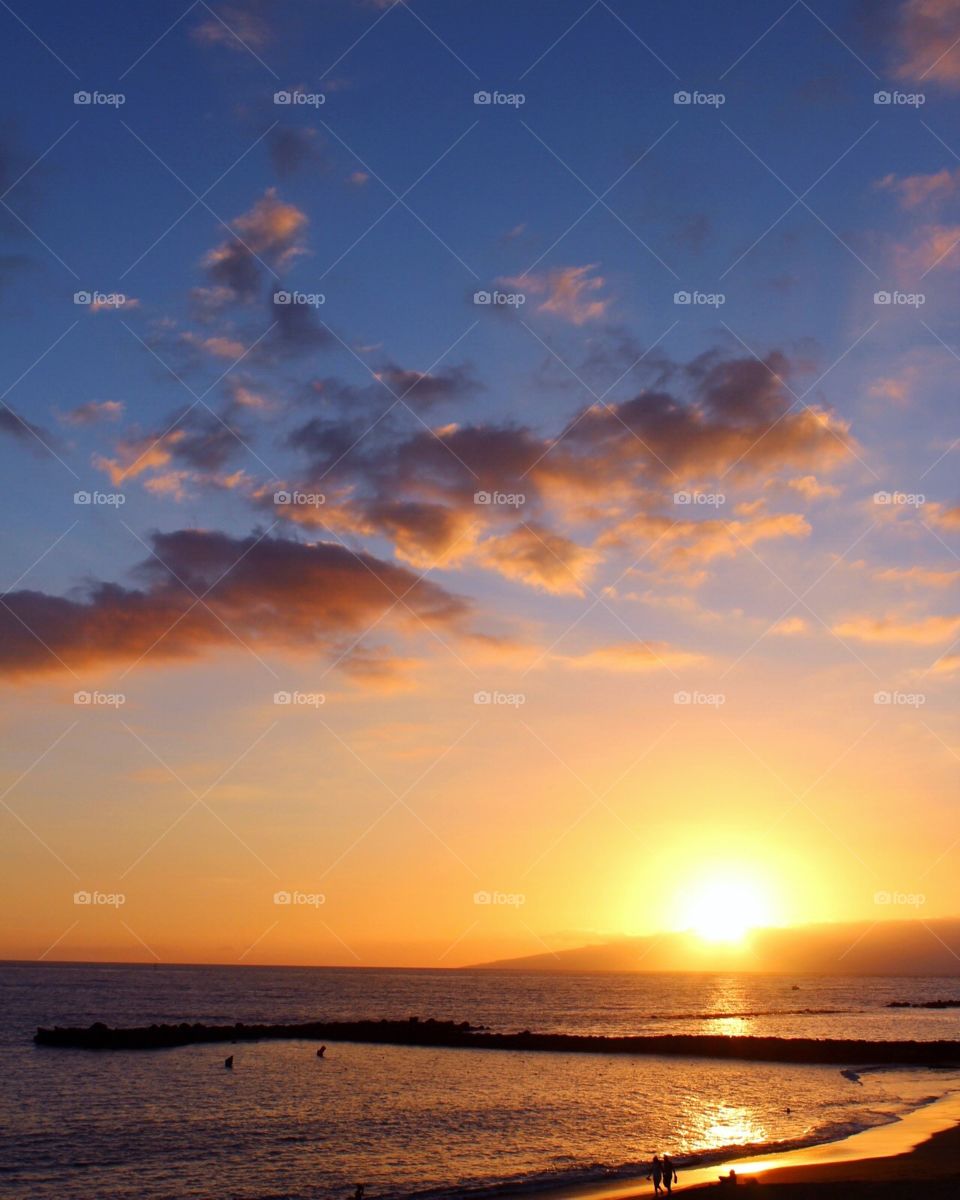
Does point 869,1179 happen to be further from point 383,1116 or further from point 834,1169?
point 383,1116

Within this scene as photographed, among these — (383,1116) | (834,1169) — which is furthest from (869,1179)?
(383,1116)

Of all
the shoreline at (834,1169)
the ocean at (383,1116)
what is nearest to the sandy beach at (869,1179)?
the shoreline at (834,1169)

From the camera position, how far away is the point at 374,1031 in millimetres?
81812

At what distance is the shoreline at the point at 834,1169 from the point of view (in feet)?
87.1

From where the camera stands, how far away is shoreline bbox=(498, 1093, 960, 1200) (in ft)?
87.1

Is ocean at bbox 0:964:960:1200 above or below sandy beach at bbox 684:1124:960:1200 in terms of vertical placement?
below

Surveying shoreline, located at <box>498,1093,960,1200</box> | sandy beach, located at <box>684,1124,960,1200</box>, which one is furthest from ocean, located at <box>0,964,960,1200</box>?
sandy beach, located at <box>684,1124,960,1200</box>

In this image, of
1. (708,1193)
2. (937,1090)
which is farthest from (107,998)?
(708,1193)

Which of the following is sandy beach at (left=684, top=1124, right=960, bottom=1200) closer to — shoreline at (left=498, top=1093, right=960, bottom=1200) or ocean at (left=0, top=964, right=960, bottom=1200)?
shoreline at (left=498, top=1093, right=960, bottom=1200)

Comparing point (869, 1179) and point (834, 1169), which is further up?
point (869, 1179)

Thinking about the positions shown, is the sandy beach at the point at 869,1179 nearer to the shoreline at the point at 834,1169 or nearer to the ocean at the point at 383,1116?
the shoreline at the point at 834,1169

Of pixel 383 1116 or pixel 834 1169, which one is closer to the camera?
pixel 834 1169

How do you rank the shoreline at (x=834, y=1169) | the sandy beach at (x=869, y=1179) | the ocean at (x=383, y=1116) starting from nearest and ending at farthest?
the sandy beach at (x=869, y=1179) < the shoreline at (x=834, y=1169) < the ocean at (x=383, y=1116)

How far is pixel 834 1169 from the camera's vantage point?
95.3 feet
